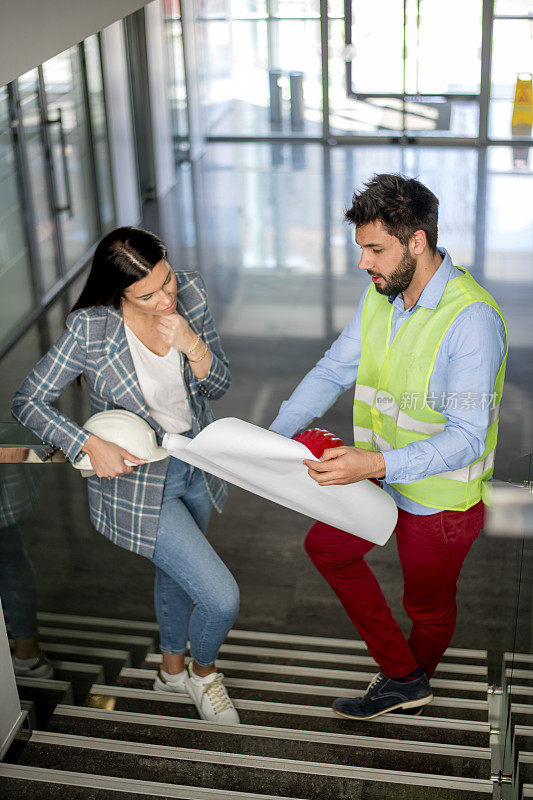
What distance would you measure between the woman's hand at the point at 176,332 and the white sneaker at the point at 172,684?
3.92ft

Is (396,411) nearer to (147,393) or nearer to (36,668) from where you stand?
(147,393)

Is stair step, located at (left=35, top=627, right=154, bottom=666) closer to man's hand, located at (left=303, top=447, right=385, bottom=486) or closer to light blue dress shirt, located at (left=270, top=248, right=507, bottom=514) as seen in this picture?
man's hand, located at (left=303, top=447, right=385, bottom=486)

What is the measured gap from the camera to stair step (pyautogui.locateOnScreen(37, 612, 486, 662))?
354cm

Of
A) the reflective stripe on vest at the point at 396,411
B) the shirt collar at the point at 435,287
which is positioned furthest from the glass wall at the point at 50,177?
the shirt collar at the point at 435,287

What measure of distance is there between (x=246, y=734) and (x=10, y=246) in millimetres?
5207

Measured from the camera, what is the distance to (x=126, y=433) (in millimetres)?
2770

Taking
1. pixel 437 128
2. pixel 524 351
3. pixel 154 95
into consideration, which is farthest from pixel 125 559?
pixel 437 128

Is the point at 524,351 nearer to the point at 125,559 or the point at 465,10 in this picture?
the point at 125,559

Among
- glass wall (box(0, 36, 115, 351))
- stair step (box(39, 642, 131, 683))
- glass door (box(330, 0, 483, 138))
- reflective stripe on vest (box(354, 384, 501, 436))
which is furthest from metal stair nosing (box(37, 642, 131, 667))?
glass door (box(330, 0, 483, 138))

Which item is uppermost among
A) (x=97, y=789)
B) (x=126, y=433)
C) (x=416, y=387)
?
(x=416, y=387)

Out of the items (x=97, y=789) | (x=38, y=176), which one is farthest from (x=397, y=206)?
(x=38, y=176)

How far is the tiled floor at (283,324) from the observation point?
11.3ft

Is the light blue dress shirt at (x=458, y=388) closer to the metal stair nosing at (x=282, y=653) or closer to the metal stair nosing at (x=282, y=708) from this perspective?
the metal stair nosing at (x=282, y=708)

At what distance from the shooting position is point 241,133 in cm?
1424
